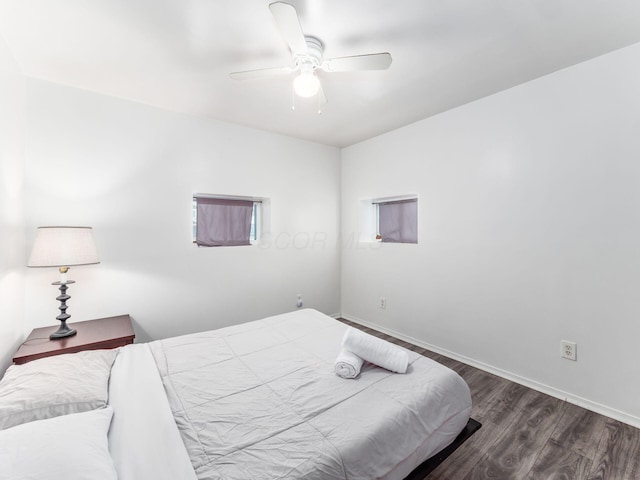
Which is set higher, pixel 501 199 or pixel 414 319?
pixel 501 199

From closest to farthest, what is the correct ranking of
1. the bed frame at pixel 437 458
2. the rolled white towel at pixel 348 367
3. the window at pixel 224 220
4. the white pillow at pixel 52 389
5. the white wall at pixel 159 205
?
the white pillow at pixel 52 389, the bed frame at pixel 437 458, the rolled white towel at pixel 348 367, the white wall at pixel 159 205, the window at pixel 224 220

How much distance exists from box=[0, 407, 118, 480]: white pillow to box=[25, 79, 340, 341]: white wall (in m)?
1.78

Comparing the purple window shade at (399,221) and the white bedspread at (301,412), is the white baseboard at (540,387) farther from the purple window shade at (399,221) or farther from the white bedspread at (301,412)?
the white bedspread at (301,412)

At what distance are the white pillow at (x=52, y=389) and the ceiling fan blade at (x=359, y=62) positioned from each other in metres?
2.07

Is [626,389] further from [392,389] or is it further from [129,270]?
[129,270]

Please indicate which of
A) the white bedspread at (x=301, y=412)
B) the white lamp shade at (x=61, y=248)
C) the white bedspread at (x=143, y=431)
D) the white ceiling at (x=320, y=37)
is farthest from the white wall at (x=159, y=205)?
the white bedspread at (x=143, y=431)

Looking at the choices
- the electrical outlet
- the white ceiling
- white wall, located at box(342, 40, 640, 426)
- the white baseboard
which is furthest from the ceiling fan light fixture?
the white baseboard

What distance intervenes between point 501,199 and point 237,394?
2493mm

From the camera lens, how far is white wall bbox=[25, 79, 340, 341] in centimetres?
223

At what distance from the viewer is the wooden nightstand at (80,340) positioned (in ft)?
5.82

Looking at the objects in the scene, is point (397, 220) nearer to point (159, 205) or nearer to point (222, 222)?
point (222, 222)

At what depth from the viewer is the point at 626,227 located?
6.05ft

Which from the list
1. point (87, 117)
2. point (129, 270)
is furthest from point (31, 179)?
point (129, 270)

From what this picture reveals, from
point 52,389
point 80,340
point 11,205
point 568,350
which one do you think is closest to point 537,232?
point 568,350
